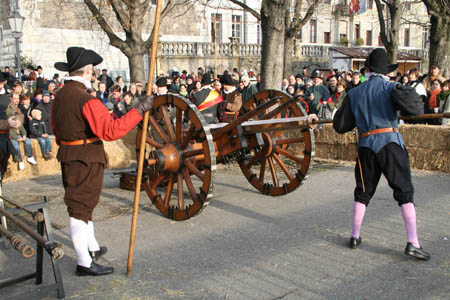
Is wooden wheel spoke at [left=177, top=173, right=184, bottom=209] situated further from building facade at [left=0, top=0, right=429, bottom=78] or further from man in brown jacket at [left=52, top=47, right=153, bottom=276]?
building facade at [left=0, top=0, right=429, bottom=78]

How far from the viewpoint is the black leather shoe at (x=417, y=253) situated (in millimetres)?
4391

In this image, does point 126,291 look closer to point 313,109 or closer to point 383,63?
point 383,63

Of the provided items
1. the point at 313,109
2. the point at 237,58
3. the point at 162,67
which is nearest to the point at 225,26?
the point at 237,58

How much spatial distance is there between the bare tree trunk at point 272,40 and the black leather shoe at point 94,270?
22.4 feet

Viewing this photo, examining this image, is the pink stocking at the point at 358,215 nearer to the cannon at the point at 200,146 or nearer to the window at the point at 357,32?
the cannon at the point at 200,146

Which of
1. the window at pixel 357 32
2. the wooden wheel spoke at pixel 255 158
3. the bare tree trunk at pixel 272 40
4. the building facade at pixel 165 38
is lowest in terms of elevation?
the wooden wheel spoke at pixel 255 158

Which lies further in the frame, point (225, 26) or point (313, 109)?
point (225, 26)

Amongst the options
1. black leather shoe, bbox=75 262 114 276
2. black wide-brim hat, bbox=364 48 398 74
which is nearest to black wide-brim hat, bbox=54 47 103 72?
black leather shoe, bbox=75 262 114 276

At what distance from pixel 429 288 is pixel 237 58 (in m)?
26.8

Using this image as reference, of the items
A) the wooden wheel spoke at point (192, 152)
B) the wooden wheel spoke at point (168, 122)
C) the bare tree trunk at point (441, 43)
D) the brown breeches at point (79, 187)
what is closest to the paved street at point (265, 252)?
the brown breeches at point (79, 187)

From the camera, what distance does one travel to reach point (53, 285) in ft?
12.3

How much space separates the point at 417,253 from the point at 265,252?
1.40 m

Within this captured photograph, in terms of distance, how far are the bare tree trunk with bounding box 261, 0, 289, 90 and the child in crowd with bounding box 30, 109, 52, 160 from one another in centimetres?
461

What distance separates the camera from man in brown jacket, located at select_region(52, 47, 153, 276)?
408cm
